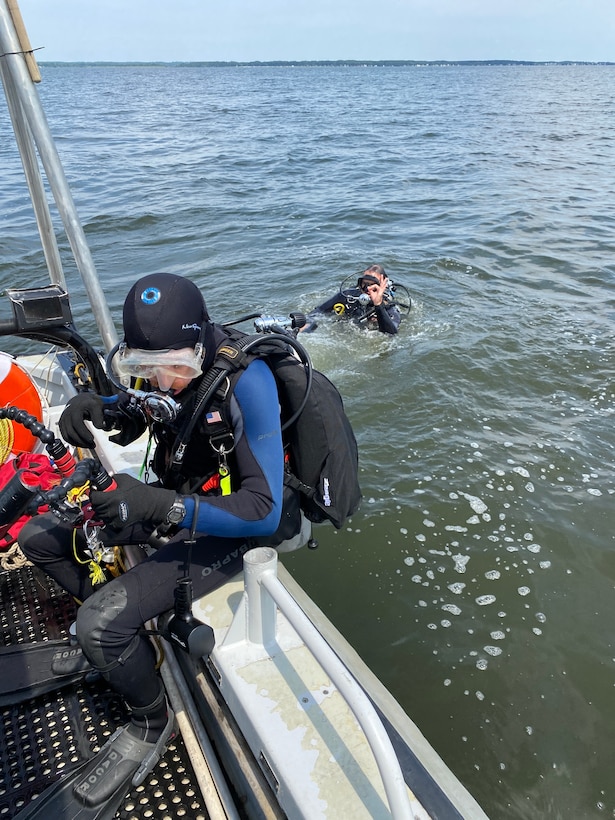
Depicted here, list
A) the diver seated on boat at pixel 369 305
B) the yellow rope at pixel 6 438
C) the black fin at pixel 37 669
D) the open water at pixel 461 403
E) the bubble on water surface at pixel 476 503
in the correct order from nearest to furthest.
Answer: the black fin at pixel 37 669 → the open water at pixel 461 403 → the yellow rope at pixel 6 438 → the bubble on water surface at pixel 476 503 → the diver seated on boat at pixel 369 305

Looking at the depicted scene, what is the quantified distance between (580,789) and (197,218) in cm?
1424

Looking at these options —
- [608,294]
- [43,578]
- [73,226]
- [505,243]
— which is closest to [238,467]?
[43,578]

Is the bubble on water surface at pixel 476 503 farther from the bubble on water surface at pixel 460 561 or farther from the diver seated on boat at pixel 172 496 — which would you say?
the diver seated on boat at pixel 172 496

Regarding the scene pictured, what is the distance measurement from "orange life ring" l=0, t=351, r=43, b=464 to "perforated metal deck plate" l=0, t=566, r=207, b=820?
116 cm

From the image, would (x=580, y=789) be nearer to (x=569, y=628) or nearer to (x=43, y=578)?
(x=569, y=628)

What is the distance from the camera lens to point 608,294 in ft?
30.9

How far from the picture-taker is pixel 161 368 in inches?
83.6

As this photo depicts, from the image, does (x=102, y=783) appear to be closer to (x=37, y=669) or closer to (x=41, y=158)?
(x=37, y=669)

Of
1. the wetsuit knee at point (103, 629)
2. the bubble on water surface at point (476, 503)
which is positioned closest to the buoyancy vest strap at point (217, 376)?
the wetsuit knee at point (103, 629)

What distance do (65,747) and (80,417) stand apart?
4.56 feet

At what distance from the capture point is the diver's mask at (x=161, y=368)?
2.08 metres

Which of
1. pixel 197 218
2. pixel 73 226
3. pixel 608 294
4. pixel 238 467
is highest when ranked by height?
pixel 73 226

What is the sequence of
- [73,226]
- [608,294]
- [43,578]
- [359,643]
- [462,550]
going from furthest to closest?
[608,294] → [462,550] → [359,643] → [73,226] → [43,578]

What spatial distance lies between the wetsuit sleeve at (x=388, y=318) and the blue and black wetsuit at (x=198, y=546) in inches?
225
